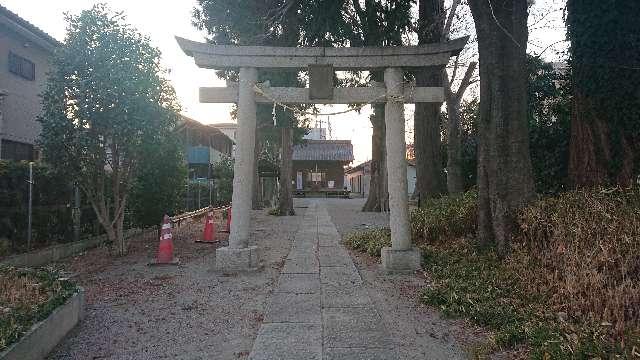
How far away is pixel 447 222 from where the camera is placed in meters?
8.59

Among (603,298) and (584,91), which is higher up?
(584,91)

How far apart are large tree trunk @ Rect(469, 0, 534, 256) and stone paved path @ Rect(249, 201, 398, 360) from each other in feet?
8.13

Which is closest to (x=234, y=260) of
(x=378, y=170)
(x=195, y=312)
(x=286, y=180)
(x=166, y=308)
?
(x=166, y=308)

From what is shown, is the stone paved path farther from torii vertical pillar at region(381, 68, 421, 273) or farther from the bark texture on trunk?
the bark texture on trunk

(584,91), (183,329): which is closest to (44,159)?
(183,329)

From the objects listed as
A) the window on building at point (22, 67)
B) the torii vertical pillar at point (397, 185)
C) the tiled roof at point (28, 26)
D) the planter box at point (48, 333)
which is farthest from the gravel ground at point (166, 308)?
the window on building at point (22, 67)

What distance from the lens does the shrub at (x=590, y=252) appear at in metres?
3.90

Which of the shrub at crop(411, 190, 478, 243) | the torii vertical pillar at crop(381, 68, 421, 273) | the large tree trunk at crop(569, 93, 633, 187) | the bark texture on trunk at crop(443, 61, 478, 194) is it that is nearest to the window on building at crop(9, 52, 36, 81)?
the torii vertical pillar at crop(381, 68, 421, 273)

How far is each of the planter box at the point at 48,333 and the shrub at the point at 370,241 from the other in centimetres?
531

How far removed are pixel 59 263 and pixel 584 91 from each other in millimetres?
9912

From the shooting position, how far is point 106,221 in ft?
28.9

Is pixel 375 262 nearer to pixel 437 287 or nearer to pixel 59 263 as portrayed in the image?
pixel 437 287

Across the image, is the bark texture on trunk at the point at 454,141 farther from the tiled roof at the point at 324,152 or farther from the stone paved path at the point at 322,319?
the tiled roof at the point at 324,152

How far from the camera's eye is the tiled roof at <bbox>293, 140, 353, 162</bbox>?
4275 cm
